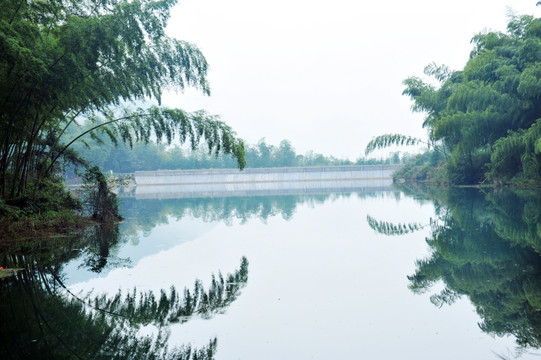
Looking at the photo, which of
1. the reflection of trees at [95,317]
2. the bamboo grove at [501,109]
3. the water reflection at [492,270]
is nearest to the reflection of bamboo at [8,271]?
the reflection of trees at [95,317]

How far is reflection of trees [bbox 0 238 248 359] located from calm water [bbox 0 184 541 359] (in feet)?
0.05

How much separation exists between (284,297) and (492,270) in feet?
7.44

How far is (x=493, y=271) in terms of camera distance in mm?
5129

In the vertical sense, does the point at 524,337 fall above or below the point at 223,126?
below

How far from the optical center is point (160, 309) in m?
4.24

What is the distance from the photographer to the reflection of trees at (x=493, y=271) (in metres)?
3.60

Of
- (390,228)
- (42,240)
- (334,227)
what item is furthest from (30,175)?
(390,228)

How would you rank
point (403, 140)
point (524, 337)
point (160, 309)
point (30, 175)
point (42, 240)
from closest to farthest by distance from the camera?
point (524, 337)
point (160, 309)
point (42, 240)
point (30, 175)
point (403, 140)

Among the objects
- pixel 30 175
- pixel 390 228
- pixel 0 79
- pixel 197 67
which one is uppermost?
pixel 197 67

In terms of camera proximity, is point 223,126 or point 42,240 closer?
point 42,240

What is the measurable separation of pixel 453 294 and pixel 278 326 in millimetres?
1692

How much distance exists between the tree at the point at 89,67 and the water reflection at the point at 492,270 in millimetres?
5145

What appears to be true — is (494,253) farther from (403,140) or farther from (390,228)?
(403,140)

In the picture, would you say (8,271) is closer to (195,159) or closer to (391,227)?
(391,227)
